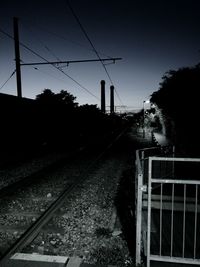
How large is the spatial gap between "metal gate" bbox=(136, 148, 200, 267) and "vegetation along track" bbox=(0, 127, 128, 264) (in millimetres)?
2243

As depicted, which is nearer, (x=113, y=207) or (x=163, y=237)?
(x=163, y=237)

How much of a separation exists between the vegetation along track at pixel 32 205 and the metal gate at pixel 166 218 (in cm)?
224

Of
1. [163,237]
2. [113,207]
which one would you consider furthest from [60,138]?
[163,237]

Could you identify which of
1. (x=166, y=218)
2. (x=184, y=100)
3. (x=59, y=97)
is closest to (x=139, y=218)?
(x=166, y=218)

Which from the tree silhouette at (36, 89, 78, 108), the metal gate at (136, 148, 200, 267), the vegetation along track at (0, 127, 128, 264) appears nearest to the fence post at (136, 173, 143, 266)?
the metal gate at (136, 148, 200, 267)

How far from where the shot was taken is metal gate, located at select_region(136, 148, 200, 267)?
13.3ft

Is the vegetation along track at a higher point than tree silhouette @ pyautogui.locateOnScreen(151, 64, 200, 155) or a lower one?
lower

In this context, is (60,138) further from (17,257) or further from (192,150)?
(17,257)

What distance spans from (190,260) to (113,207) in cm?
363

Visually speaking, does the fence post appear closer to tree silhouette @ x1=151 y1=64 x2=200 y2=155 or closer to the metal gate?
the metal gate

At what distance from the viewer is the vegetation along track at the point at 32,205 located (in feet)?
17.7

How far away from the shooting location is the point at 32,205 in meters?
7.73

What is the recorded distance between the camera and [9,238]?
5.54m

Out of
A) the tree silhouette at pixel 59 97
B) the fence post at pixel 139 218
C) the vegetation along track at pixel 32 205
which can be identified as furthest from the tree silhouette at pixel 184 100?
the fence post at pixel 139 218
